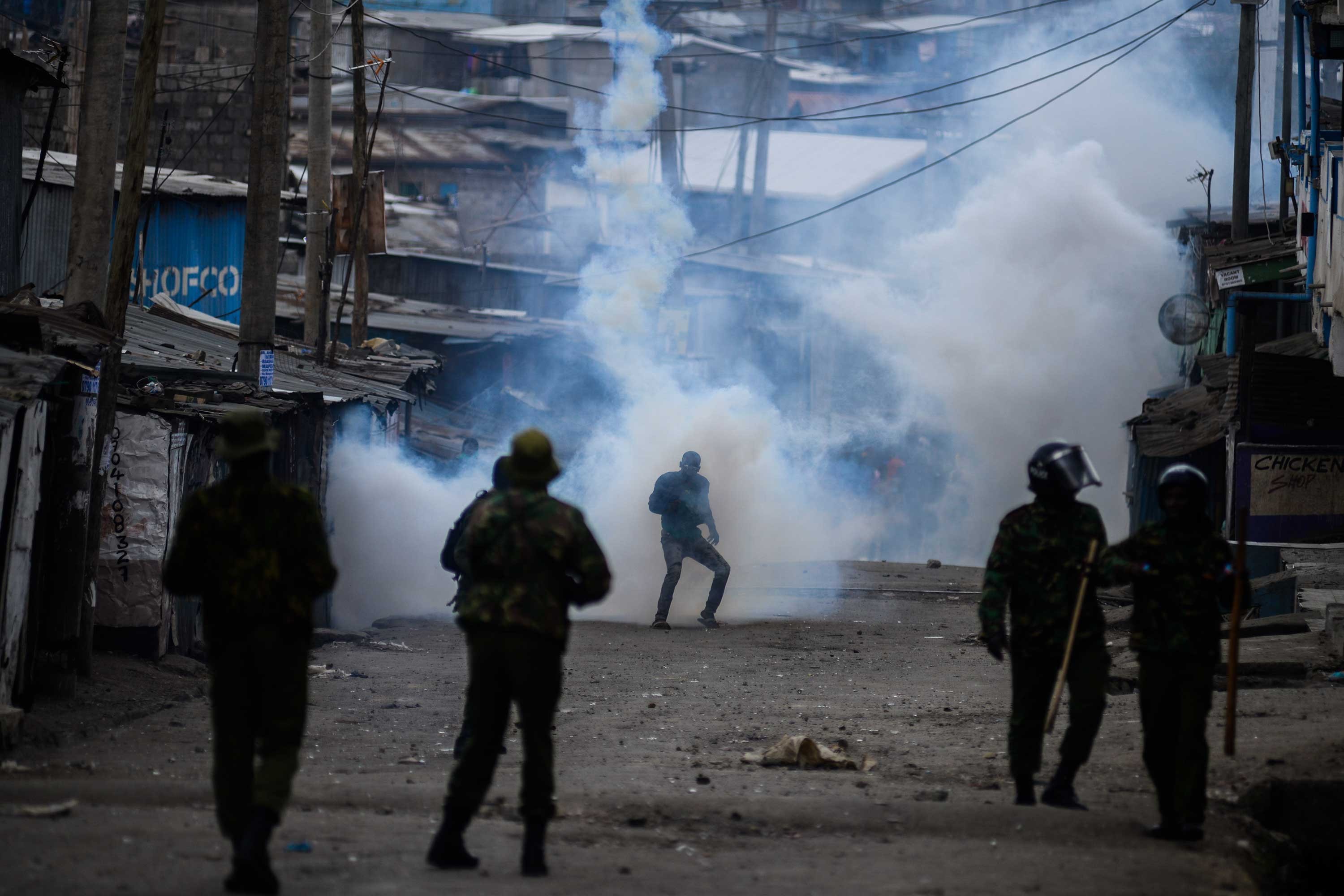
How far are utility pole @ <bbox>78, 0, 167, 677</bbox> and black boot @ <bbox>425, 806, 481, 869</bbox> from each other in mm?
5081

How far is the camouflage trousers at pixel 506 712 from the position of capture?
478cm

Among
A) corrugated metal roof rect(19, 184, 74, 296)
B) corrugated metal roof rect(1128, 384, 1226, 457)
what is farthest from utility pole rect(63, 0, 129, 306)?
corrugated metal roof rect(1128, 384, 1226, 457)

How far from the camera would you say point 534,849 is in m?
4.83

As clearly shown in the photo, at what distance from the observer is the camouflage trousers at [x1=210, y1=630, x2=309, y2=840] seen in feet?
14.9

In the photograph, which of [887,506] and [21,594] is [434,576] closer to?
[21,594]

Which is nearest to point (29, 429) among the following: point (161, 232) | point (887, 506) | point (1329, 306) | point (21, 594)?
point (21, 594)

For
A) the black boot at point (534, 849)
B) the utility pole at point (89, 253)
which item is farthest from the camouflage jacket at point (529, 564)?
the utility pole at point (89, 253)

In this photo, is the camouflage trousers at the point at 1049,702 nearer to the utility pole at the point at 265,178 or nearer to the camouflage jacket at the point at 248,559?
the camouflage jacket at the point at 248,559

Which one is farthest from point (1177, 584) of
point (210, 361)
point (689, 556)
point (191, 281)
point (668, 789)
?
point (191, 281)

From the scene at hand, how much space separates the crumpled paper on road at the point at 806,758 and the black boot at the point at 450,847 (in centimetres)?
302

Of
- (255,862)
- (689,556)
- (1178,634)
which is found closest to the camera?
(255,862)

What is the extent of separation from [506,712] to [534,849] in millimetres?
478

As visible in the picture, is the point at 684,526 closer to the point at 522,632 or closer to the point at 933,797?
the point at 933,797

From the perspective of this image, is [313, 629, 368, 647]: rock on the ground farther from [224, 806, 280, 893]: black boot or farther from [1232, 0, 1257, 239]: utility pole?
[1232, 0, 1257, 239]: utility pole
